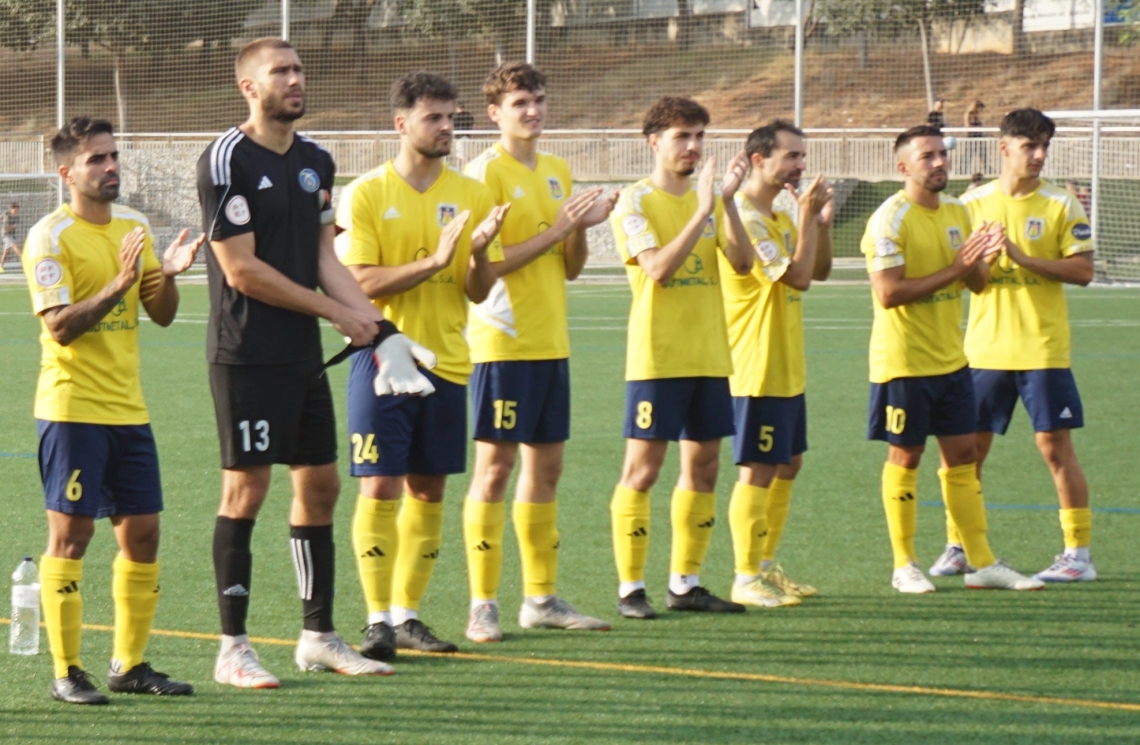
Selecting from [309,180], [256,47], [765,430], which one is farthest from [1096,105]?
[256,47]

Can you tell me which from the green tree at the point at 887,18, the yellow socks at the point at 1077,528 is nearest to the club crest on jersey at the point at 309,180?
the yellow socks at the point at 1077,528

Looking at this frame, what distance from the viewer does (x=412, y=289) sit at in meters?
5.91

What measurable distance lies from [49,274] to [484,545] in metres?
2.06

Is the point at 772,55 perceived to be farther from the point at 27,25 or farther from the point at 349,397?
the point at 349,397

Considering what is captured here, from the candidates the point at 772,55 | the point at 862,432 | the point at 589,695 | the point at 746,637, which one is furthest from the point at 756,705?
the point at 772,55

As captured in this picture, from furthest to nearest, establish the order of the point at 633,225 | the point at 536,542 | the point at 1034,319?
the point at 1034,319
the point at 633,225
the point at 536,542

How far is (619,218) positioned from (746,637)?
183 cm

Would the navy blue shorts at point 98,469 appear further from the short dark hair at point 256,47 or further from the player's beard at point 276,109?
the short dark hair at point 256,47

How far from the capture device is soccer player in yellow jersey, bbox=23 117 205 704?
512cm

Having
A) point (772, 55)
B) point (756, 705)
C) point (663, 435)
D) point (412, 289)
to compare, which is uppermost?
point (772, 55)

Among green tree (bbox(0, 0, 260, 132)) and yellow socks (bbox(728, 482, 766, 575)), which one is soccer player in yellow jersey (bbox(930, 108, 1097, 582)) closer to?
yellow socks (bbox(728, 482, 766, 575))

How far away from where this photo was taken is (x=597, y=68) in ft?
127

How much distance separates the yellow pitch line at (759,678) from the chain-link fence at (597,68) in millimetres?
25056

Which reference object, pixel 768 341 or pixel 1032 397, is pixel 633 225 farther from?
pixel 1032 397
